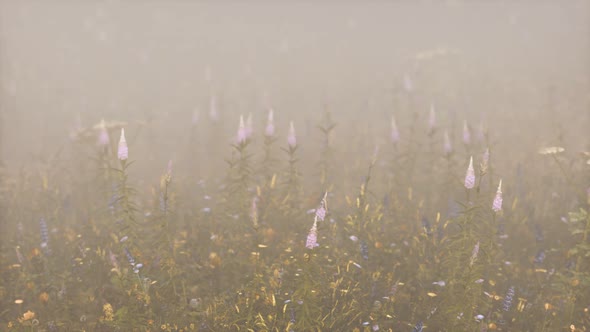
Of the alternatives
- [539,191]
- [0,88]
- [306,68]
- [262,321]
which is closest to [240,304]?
[262,321]

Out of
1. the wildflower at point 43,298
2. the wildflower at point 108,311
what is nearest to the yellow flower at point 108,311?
the wildflower at point 108,311

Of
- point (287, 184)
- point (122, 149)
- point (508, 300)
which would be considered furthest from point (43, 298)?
point (508, 300)

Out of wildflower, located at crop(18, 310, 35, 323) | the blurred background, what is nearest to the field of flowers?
wildflower, located at crop(18, 310, 35, 323)

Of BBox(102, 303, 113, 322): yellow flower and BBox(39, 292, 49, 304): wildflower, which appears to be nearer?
BBox(102, 303, 113, 322): yellow flower

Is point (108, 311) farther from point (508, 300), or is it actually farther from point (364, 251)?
point (508, 300)

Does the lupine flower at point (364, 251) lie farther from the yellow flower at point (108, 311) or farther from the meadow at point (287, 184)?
the yellow flower at point (108, 311)

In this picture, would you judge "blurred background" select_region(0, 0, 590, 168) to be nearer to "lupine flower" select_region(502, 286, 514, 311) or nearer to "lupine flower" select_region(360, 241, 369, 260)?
"lupine flower" select_region(360, 241, 369, 260)

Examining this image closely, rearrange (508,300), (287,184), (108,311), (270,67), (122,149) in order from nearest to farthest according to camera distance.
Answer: (108,311)
(508,300)
(122,149)
(287,184)
(270,67)

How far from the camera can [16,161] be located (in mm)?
12164

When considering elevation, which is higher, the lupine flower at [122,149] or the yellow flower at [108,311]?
the lupine flower at [122,149]

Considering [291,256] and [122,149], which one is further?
[291,256]

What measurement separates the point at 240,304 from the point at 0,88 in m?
13.7

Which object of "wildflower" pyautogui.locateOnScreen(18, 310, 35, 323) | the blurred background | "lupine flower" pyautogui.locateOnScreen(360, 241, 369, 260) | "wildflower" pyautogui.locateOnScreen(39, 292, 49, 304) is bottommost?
"wildflower" pyautogui.locateOnScreen(39, 292, 49, 304)

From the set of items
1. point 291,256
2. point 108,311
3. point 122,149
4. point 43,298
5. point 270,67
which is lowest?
point 43,298
